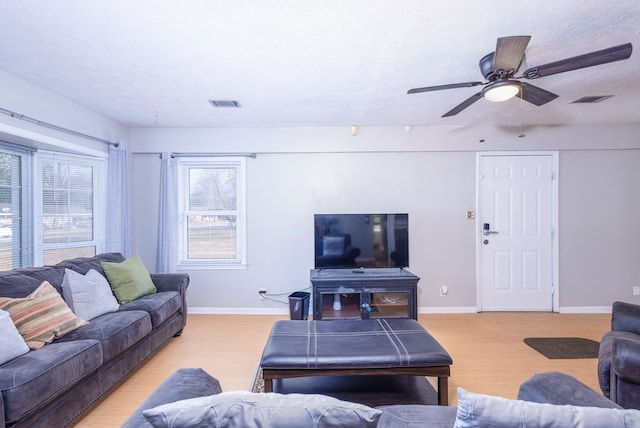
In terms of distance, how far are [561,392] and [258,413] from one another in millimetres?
1264

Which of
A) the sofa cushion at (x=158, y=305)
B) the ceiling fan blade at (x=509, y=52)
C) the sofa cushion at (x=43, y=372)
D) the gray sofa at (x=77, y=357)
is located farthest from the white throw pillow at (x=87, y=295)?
the ceiling fan blade at (x=509, y=52)

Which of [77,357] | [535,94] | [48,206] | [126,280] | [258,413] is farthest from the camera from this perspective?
[48,206]

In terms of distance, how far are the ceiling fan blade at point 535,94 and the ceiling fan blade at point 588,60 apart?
0.21m

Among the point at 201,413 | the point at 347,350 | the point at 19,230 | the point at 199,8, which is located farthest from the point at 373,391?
the point at 19,230

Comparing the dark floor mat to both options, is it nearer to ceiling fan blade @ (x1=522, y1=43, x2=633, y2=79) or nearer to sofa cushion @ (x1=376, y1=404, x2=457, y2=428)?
sofa cushion @ (x1=376, y1=404, x2=457, y2=428)

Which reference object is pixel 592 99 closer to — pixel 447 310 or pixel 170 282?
pixel 447 310

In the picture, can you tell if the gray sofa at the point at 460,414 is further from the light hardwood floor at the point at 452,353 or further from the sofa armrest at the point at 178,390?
the light hardwood floor at the point at 452,353

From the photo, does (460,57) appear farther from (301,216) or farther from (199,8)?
(301,216)

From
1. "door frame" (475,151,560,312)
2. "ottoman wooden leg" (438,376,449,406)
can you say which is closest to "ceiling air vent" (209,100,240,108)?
"ottoman wooden leg" (438,376,449,406)

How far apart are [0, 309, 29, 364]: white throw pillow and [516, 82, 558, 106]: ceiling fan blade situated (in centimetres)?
353

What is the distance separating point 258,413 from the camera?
80cm

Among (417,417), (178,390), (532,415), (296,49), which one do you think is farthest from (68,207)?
(532,415)

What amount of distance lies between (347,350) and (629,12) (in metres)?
2.66

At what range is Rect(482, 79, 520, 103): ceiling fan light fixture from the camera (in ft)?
6.73
